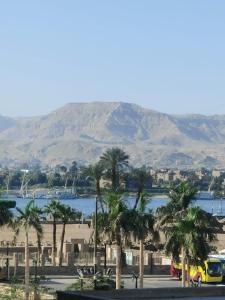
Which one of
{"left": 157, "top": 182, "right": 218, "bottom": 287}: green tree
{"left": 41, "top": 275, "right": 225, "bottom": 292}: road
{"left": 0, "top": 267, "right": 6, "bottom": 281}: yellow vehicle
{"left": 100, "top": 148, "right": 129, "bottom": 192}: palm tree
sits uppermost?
{"left": 100, "top": 148, "right": 129, "bottom": 192}: palm tree

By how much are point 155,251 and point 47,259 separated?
20.1 ft

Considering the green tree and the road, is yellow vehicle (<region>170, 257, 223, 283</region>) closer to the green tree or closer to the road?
the road

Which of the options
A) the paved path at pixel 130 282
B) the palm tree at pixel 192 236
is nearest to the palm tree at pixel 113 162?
the paved path at pixel 130 282

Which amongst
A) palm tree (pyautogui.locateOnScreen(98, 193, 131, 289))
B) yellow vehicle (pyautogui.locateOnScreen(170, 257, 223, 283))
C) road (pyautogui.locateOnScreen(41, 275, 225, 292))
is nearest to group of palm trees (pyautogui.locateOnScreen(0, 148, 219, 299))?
palm tree (pyautogui.locateOnScreen(98, 193, 131, 289))

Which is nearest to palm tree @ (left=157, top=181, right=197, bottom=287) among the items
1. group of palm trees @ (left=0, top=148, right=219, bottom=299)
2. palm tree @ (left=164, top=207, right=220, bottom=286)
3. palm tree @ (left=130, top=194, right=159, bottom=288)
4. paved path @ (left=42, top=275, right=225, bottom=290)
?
group of palm trees @ (left=0, top=148, right=219, bottom=299)

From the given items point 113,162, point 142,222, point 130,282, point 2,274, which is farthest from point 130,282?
point 113,162

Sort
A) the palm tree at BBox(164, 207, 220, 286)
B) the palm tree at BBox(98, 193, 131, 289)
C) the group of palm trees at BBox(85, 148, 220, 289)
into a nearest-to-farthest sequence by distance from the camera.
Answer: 1. the palm tree at BBox(164, 207, 220, 286)
2. the group of palm trees at BBox(85, 148, 220, 289)
3. the palm tree at BBox(98, 193, 131, 289)

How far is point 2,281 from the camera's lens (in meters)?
41.4

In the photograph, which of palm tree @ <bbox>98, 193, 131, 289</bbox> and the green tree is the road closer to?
the green tree

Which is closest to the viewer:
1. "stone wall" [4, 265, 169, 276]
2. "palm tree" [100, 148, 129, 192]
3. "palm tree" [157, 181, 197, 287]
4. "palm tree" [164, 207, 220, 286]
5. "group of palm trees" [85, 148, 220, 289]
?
"palm tree" [164, 207, 220, 286]

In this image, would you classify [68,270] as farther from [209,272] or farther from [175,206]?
[175,206]

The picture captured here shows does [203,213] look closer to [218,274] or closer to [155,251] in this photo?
[218,274]

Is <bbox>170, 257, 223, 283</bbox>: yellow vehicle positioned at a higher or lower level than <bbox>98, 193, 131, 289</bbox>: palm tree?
lower

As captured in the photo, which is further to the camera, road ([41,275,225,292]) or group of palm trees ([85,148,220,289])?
road ([41,275,225,292])
